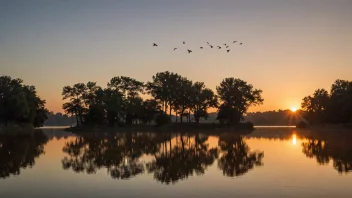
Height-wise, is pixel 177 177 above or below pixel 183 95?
below

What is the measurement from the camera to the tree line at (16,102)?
9806 centimetres

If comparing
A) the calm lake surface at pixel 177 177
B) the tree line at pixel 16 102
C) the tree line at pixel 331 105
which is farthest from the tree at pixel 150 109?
the calm lake surface at pixel 177 177

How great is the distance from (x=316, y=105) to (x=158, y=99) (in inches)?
2161

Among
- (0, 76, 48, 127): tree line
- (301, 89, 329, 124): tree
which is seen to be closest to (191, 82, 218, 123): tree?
(301, 89, 329, 124): tree

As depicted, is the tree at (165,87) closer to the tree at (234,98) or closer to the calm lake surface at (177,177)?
the tree at (234,98)

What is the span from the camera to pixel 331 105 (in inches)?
4267

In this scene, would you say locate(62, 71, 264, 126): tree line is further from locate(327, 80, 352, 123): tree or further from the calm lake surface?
the calm lake surface

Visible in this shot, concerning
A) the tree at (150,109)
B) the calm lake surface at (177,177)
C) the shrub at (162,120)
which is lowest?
the calm lake surface at (177,177)

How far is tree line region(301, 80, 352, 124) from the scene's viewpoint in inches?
4062

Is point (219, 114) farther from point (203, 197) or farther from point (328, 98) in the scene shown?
point (203, 197)

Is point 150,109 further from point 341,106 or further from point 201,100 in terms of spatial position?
point 341,106

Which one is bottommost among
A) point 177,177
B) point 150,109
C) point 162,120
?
point 177,177

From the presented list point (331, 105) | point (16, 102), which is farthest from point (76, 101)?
point (331, 105)

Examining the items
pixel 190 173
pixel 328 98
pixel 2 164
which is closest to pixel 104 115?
pixel 328 98
